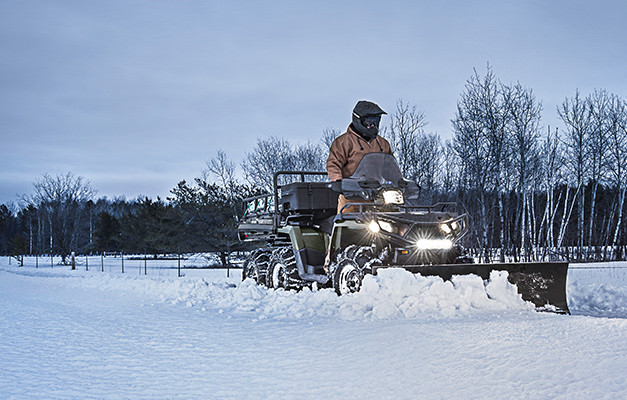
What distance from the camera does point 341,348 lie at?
594 centimetres

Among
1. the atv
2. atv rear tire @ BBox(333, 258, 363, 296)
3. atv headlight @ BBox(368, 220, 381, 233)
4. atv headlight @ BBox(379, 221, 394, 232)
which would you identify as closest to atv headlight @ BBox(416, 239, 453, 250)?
the atv

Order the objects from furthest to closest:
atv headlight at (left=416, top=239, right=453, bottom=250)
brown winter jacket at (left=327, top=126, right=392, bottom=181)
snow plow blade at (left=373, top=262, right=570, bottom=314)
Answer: brown winter jacket at (left=327, top=126, right=392, bottom=181) < atv headlight at (left=416, top=239, right=453, bottom=250) < snow plow blade at (left=373, top=262, right=570, bottom=314)

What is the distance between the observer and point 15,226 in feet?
416

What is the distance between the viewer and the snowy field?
4.50 m

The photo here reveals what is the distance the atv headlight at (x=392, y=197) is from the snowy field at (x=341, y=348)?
169cm

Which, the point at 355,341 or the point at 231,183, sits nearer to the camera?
the point at 355,341

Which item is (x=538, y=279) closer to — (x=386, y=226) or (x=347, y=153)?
(x=386, y=226)

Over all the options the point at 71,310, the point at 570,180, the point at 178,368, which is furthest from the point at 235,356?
the point at 570,180

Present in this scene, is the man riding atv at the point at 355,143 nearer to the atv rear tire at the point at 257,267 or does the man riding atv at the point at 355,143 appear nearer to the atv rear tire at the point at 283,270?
the atv rear tire at the point at 283,270

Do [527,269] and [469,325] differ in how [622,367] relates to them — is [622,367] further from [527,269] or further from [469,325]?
[527,269]

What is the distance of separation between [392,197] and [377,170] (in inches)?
23.7

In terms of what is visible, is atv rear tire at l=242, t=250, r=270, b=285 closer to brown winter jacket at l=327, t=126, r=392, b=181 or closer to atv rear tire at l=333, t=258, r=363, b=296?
brown winter jacket at l=327, t=126, r=392, b=181

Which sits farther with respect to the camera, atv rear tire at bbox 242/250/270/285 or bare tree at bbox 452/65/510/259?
bare tree at bbox 452/65/510/259

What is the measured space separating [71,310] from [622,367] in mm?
9287
